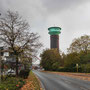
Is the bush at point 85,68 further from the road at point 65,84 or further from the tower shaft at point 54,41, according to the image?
the tower shaft at point 54,41

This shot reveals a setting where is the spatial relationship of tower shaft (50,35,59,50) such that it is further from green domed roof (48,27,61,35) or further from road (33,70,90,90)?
road (33,70,90,90)

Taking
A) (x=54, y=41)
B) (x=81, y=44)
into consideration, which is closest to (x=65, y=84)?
(x=81, y=44)

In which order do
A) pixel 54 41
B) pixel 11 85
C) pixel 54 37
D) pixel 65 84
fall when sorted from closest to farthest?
pixel 11 85 < pixel 65 84 < pixel 54 41 < pixel 54 37

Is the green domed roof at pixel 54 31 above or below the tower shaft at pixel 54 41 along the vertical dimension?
above

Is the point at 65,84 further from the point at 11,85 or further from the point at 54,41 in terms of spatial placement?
the point at 54,41

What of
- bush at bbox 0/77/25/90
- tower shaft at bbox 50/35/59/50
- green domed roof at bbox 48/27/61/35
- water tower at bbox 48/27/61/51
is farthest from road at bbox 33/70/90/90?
green domed roof at bbox 48/27/61/35

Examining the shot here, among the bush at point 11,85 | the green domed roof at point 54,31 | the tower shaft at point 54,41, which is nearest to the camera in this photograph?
the bush at point 11,85

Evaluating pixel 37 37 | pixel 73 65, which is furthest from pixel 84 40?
pixel 37 37

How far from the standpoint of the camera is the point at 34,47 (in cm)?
1836

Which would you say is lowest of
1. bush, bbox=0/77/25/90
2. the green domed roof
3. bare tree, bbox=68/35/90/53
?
bush, bbox=0/77/25/90

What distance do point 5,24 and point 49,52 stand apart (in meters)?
45.8

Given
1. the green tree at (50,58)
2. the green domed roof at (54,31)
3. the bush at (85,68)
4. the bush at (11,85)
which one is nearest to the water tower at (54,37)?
the green domed roof at (54,31)

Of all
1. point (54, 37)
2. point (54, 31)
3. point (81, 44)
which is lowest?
point (81, 44)

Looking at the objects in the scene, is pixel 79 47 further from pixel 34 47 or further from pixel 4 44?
pixel 4 44
